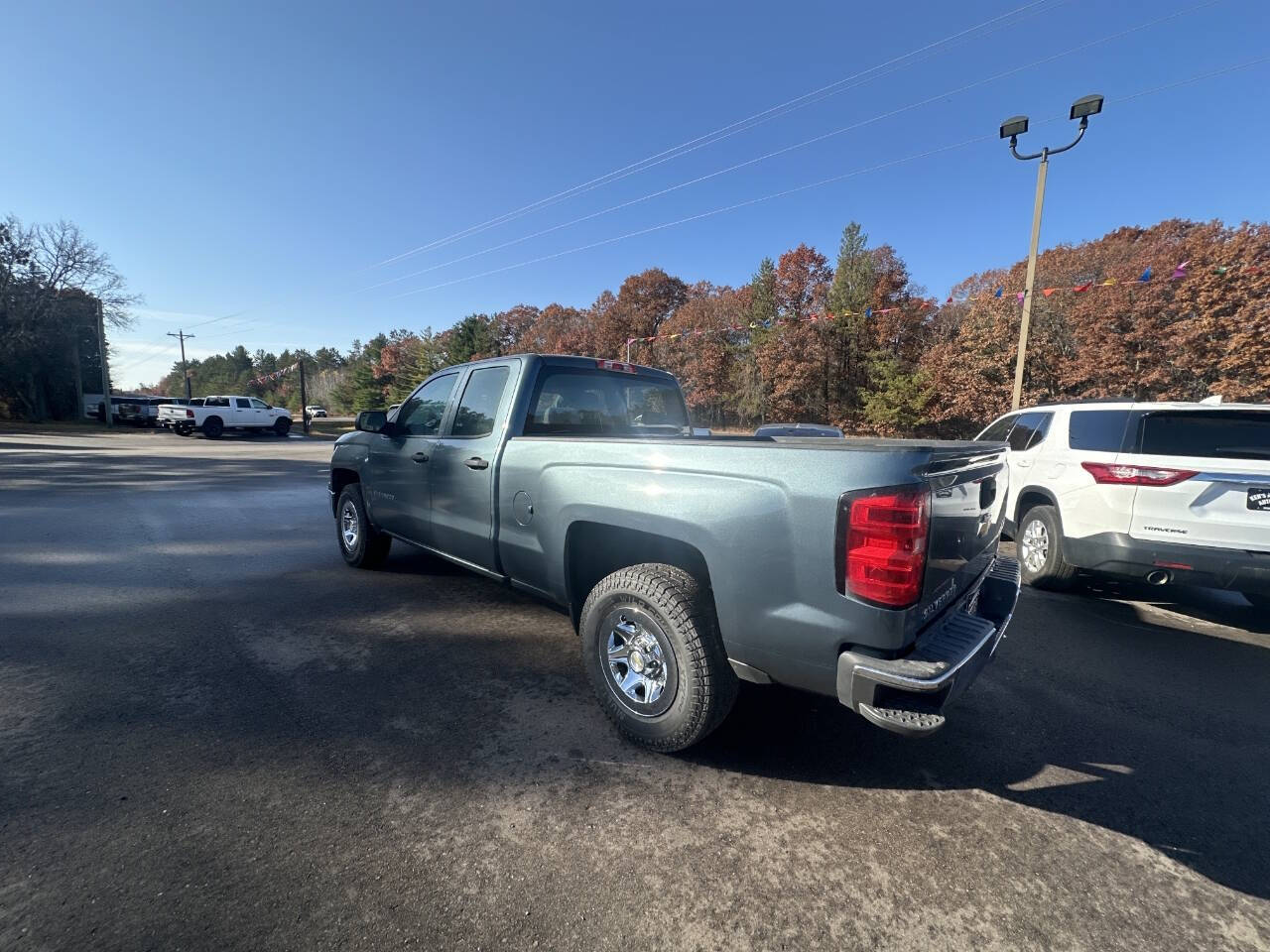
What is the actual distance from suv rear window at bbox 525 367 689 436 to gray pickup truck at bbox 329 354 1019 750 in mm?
20

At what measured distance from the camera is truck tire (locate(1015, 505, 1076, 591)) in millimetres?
5098

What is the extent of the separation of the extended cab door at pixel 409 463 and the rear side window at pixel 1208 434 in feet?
18.0

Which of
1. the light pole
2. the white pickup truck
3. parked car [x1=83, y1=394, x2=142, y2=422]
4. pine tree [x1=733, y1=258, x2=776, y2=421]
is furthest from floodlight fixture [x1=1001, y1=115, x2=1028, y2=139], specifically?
parked car [x1=83, y1=394, x2=142, y2=422]

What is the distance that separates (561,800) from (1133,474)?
4853mm

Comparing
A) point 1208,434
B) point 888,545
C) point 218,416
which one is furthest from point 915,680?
point 218,416

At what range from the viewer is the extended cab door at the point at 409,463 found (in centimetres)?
435

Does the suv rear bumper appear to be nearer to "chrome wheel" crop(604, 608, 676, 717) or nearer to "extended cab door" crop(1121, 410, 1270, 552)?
"extended cab door" crop(1121, 410, 1270, 552)

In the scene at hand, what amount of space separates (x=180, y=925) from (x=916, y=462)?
2.77 metres

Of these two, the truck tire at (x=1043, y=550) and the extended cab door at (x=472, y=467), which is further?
the truck tire at (x=1043, y=550)

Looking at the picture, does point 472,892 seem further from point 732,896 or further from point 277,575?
point 277,575

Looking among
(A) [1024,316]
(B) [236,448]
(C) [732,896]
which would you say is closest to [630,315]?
(B) [236,448]

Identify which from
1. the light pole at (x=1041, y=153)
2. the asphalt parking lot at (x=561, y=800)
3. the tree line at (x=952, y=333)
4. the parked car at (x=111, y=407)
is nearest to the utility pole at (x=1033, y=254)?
the light pole at (x=1041, y=153)

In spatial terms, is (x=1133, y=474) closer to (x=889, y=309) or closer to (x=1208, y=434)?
(x=1208, y=434)

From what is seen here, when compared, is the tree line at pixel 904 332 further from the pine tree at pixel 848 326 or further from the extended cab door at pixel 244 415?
the extended cab door at pixel 244 415
